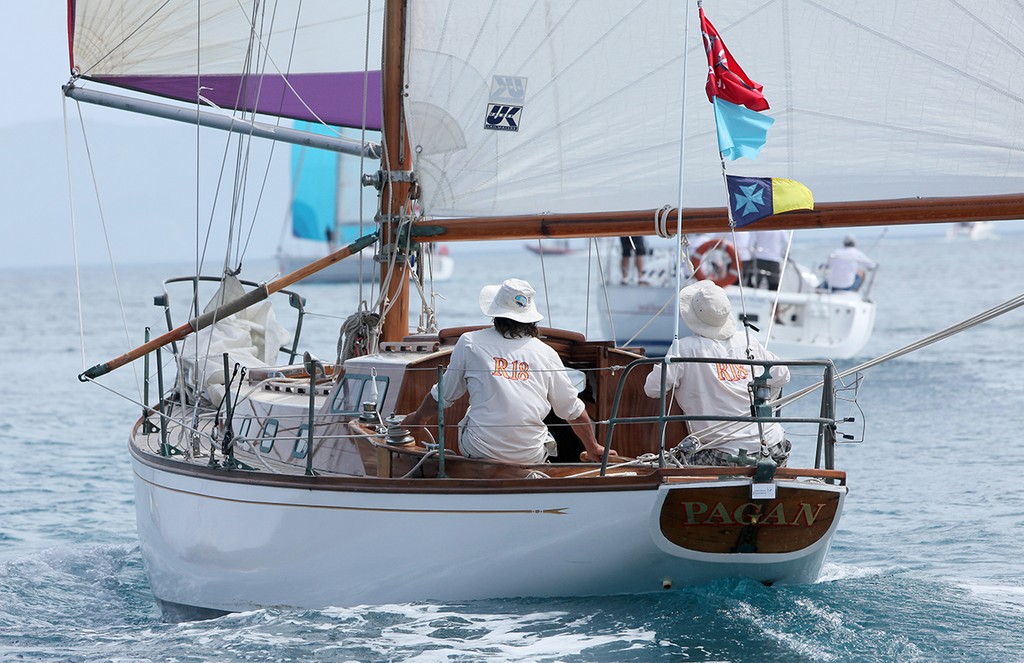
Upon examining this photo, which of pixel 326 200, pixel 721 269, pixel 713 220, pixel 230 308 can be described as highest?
pixel 326 200

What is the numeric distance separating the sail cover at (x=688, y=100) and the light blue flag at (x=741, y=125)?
0.92m

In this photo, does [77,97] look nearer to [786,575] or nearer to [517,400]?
[517,400]

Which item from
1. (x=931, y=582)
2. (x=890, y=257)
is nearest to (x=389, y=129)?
(x=931, y=582)

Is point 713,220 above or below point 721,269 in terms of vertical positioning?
above

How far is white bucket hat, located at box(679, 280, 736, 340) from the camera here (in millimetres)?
6996

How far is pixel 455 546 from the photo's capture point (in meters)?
6.88

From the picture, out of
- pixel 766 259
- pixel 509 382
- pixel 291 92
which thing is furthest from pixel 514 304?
pixel 766 259

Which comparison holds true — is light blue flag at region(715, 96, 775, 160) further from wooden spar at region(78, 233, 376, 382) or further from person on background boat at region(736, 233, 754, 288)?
person on background boat at region(736, 233, 754, 288)

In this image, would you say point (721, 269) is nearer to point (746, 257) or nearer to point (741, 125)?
point (746, 257)

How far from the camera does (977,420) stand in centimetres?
1692

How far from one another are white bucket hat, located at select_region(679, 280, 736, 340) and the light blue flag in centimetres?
Result: 77

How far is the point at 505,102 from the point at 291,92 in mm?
2928

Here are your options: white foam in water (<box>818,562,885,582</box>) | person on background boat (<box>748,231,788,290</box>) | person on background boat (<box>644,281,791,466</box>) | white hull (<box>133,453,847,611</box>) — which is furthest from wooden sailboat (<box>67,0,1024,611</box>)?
person on background boat (<box>748,231,788,290</box>)

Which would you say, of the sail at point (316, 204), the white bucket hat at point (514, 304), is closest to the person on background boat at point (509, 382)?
the white bucket hat at point (514, 304)
